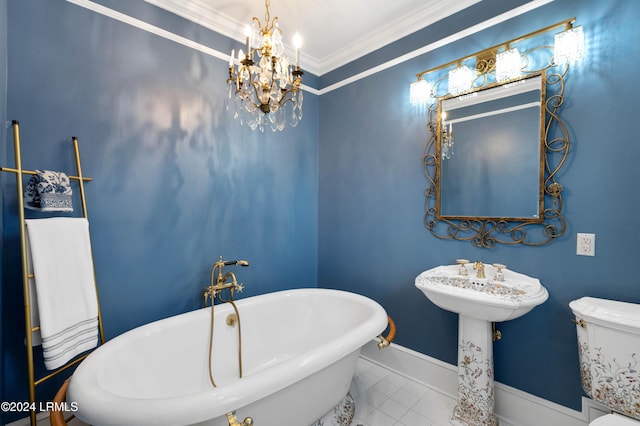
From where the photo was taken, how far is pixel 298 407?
1.28 meters

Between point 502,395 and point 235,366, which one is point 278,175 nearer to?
point 235,366

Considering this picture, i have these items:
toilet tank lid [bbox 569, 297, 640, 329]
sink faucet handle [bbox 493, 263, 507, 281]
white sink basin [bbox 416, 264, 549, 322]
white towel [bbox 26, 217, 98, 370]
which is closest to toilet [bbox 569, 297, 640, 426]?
toilet tank lid [bbox 569, 297, 640, 329]

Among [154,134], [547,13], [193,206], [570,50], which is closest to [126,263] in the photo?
[193,206]

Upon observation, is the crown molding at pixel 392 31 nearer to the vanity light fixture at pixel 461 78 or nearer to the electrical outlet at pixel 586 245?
the vanity light fixture at pixel 461 78

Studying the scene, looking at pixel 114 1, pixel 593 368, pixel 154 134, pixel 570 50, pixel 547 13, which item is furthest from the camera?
pixel 154 134

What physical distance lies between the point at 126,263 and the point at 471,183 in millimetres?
2310

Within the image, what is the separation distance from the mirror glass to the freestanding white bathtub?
3.24ft

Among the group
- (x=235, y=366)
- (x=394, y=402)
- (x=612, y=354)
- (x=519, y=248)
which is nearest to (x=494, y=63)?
(x=519, y=248)

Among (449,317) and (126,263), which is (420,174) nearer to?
(449,317)

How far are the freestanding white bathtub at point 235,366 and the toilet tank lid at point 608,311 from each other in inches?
36.3

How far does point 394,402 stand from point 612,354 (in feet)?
3.92

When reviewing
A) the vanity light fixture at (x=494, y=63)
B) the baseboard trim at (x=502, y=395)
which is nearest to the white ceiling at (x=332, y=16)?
the vanity light fixture at (x=494, y=63)

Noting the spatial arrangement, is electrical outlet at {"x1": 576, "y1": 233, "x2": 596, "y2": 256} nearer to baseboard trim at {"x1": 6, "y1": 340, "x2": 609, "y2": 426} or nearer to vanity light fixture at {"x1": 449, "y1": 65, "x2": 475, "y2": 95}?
baseboard trim at {"x1": 6, "y1": 340, "x2": 609, "y2": 426}

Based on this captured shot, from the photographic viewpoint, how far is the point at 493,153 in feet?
5.83
